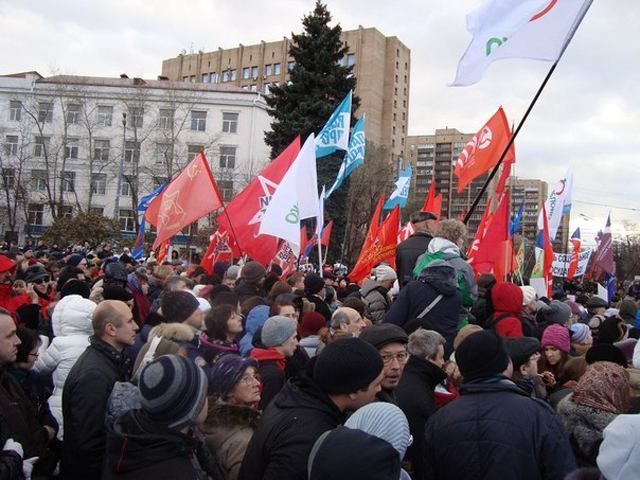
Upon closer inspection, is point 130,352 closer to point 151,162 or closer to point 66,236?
point 66,236

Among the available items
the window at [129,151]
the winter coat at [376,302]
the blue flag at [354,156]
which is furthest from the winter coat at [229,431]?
the window at [129,151]

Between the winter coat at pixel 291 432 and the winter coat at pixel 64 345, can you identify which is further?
the winter coat at pixel 64 345

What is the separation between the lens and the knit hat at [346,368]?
8.89ft

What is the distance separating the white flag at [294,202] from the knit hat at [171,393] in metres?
6.09

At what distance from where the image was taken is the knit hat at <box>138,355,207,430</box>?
2.70 m

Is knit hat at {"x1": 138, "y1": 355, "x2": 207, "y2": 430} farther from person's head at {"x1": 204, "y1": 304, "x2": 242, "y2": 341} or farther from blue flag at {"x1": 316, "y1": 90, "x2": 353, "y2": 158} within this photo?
blue flag at {"x1": 316, "y1": 90, "x2": 353, "y2": 158}

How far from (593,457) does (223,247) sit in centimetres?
1149

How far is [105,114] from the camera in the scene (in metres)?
53.7

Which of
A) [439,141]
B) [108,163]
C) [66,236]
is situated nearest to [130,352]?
[66,236]

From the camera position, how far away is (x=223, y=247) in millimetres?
14125

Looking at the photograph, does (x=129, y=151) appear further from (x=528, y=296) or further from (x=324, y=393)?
(x=324, y=393)

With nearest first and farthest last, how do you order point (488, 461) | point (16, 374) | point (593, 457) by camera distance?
point (488, 461) → point (593, 457) → point (16, 374)

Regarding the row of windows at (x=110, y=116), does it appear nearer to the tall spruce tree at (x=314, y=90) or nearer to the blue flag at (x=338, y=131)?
the tall spruce tree at (x=314, y=90)

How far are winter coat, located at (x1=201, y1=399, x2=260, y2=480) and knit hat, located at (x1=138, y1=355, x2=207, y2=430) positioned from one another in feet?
1.86
